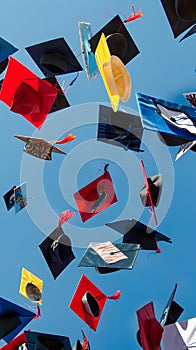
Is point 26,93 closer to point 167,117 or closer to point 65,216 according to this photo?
A: point 167,117

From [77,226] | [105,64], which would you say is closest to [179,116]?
[105,64]

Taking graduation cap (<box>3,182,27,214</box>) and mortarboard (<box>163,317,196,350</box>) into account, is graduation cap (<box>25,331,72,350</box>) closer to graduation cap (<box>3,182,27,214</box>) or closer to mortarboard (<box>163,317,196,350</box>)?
mortarboard (<box>163,317,196,350</box>)

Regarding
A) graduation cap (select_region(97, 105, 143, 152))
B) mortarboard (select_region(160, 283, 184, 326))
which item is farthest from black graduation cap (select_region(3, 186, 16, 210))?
mortarboard (select_region(160, 283, 184, 326))

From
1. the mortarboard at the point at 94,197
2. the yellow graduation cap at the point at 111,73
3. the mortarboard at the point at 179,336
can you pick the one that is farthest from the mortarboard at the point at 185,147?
the mortarboard at the point at 179,336

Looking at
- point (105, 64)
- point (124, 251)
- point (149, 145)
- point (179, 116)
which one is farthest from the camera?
point (149, 145)

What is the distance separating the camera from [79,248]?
4188mm

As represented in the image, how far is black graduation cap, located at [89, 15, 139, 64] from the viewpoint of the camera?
3.44 meters

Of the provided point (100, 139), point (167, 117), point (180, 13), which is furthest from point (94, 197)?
point (180, 13)

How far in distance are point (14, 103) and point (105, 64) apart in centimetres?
73

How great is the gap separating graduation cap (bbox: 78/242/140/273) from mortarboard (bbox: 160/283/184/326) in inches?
21.6

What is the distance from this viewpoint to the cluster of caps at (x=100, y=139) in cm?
329

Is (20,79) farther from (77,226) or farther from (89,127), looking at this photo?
(77,226)

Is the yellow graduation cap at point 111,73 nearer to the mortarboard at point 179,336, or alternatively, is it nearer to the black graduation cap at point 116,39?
the black graduation cap at point 116,39

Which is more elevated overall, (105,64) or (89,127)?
(105,64)
